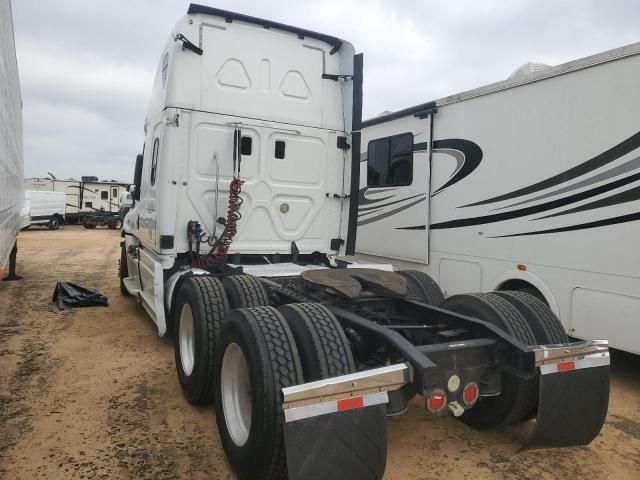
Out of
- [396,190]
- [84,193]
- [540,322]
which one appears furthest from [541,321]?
[84,193]

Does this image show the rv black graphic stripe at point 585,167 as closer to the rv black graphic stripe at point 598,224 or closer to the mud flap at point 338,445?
the rv black graphic stripe at point 598,224

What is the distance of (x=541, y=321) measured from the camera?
12.1 feet

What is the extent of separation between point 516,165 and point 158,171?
12.7 ft

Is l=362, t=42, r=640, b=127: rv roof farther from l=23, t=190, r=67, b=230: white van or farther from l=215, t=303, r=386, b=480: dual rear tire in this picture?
l=23, t=190, r=67, b=230: white van

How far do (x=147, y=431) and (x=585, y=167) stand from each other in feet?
14.9

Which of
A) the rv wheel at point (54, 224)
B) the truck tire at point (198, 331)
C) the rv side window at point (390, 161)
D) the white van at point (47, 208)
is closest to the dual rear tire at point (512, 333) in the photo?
the truck tire at point (198, 331)

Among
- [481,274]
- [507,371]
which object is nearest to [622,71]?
[481,274]

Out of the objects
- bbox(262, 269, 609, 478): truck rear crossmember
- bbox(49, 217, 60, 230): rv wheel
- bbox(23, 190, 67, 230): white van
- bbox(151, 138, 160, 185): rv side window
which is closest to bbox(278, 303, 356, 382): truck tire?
bbox(262, 269, 609, 478): truck rear crossmember

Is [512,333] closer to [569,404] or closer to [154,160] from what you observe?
[569,404]

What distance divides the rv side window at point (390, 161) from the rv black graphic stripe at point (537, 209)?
39.7 inches

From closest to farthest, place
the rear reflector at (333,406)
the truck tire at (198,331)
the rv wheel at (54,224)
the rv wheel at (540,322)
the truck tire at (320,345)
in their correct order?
the rear reflector at (333,406), the truck tire at (320,345), the rv wheel at (540,322), the truck tire at (198,331), the rv wheel at (54,224)

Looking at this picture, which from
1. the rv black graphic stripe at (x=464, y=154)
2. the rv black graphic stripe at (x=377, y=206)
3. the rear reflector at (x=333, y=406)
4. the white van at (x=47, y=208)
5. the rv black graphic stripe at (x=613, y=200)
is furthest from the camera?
the white van at (x=47, y=208)

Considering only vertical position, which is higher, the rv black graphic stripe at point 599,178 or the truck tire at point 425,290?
the rv black graphic stripe at point 599,178

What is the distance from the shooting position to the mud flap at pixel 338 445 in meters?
2.39
